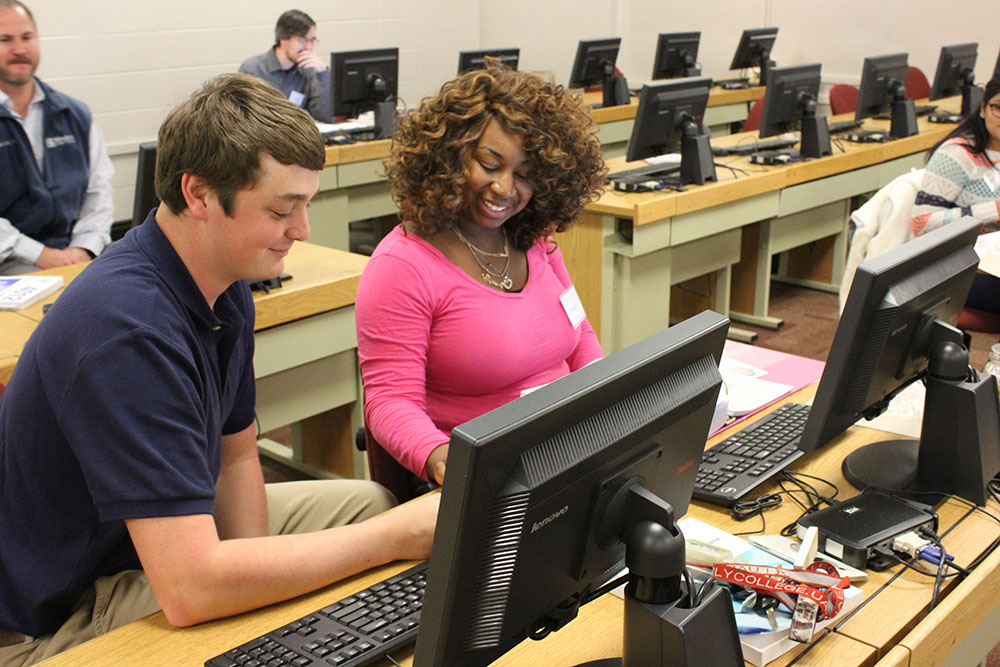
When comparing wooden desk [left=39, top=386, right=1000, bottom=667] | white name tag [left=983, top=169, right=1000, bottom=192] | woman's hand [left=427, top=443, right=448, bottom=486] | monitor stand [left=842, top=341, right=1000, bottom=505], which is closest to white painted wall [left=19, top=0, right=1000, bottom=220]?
white name tag [left=983, top=169, right=1000, bottom=192]

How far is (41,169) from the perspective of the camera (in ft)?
11.4

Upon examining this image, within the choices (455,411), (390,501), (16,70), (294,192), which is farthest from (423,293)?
(16,70)

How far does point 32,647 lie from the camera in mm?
1275

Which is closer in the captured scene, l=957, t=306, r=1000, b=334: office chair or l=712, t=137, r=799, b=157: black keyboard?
l=957, t=306, r=1000, b=334: office chair

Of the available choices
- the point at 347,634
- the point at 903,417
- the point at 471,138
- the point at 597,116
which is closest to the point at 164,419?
the point at 347,634

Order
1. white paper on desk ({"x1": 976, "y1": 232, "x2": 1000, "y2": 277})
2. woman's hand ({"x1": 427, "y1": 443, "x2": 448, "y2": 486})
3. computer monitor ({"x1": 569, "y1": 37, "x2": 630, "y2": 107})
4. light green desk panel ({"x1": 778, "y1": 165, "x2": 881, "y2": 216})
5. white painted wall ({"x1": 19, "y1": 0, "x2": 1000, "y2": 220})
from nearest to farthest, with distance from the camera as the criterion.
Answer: woman's hand ({"x1": 427, "y1": 443, "x2": 448, "y2": 486}) < white paper on desk ({"x1": 976, "y1": 232, "x2": 1000, "y2": 277}) < light green desk panel ({"x1": 778, "y1": 165, "x2": 881, "y2": 216}) < white painted wall ({"x1": 19, "y1": 0, "x2": 1000, "y2": 220}) < computer monitor ({"x1": 569, "y1": 37, "x2": 630, "y2": 107})

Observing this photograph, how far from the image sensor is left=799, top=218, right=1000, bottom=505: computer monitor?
1351mm

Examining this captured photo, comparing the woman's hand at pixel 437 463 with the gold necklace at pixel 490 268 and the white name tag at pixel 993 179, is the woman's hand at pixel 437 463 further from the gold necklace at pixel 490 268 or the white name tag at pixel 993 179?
the white name tag at pixel 993 179

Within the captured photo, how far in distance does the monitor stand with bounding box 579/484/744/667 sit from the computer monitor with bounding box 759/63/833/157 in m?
3.65

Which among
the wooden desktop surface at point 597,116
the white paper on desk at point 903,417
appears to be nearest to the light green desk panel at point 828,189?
the wooden desktop surface at point 597,116

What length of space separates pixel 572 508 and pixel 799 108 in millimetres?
3908

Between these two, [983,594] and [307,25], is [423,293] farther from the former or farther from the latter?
[307,25]

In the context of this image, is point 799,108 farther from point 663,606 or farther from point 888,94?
point 663,606

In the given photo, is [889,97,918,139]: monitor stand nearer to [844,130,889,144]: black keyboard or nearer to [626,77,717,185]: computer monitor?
[844,130,889,144]: black keyboard
